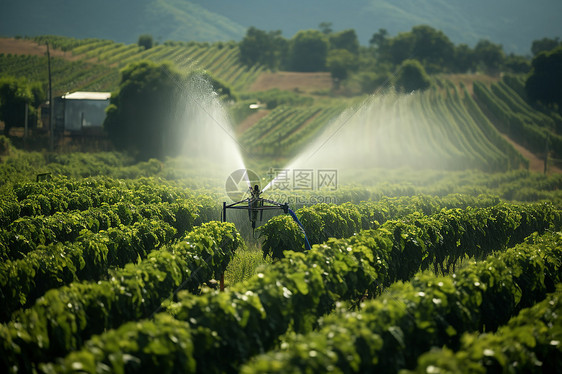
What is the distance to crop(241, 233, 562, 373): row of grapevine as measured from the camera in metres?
5.57

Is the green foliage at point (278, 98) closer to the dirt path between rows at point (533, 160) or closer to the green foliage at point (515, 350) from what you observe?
the dirt path between rows at point (533, 160)

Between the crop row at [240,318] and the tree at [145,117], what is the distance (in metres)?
42.5

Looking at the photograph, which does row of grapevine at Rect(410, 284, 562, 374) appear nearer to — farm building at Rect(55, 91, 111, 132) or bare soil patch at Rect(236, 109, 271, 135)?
farm building at Rect(55, 91, 111, 132)

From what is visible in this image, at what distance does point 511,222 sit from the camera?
623 inches

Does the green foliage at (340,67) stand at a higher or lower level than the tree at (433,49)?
lower

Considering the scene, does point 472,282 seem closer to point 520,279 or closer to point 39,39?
point 520,279

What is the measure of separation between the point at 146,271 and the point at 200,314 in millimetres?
2115

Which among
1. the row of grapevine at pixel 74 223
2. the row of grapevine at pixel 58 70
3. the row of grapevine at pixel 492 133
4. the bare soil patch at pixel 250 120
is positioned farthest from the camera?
the row of grapevine at pixel 58 70

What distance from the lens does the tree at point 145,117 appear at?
50.3m

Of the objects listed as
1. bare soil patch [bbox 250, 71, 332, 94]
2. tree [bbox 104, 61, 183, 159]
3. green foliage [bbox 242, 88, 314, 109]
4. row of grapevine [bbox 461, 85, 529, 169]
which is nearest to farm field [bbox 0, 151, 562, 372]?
tree [bbox 104, 61, 183, 159]

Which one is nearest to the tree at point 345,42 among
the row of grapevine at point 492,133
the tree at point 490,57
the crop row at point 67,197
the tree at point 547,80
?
the tree at point 490,57

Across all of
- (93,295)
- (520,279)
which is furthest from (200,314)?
(520,279)

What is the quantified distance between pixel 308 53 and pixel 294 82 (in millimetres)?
25294

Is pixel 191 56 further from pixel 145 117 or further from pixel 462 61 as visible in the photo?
pixel 462 61
